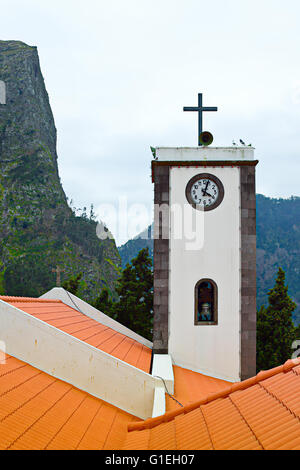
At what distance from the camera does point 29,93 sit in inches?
2574

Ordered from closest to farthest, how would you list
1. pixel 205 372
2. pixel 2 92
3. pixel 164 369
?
pixel 164 369
pixel 205 372
pixel 2 92

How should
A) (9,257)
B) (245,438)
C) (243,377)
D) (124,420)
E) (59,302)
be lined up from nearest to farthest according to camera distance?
(245,438), (124,420), (243,377), (59,302), (9,257)

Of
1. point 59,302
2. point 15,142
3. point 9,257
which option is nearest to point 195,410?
point 59,302

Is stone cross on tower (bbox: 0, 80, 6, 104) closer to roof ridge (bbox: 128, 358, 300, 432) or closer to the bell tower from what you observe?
the bell tower

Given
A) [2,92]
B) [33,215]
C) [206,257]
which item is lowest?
[206,257]

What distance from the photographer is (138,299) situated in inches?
715

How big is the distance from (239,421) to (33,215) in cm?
5581

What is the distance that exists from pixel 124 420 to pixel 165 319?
14.9 feet

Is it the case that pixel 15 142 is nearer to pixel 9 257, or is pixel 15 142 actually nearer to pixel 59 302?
pixel 9 257

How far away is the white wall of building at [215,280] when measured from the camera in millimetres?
9844

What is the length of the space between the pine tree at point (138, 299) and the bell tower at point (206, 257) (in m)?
7.65

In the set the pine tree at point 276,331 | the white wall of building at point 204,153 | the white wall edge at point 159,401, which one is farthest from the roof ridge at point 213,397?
the pine tree at point 276,331

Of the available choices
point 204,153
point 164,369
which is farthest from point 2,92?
point 164,369

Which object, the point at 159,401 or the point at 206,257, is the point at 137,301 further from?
the point at 159,401
